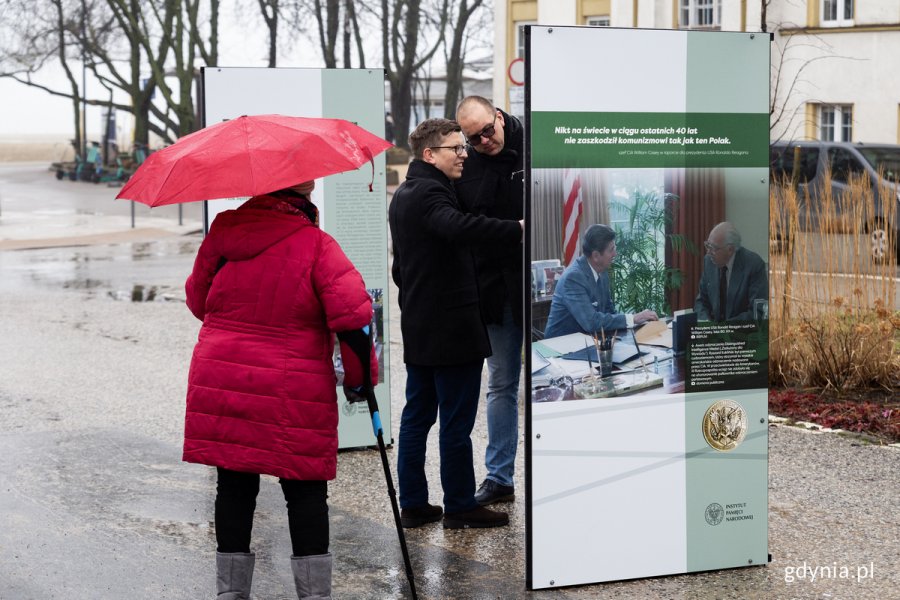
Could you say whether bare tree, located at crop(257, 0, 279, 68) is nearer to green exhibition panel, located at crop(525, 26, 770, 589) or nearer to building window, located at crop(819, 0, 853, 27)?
building window, located at crop(819, 0, 853, 27)

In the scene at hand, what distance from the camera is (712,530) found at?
16.7 feet

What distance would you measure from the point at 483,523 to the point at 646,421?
1.15m

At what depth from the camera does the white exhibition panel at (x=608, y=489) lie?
15.9 feet

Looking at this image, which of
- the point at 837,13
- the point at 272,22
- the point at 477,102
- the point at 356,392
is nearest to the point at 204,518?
the point at 356,392

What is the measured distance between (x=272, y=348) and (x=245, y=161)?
2.06ft

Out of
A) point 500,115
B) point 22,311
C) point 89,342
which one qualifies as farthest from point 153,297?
point 500,115

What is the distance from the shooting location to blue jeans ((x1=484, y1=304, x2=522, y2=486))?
6016 mm

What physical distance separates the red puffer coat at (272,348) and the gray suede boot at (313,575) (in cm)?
29

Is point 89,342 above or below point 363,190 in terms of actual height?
below

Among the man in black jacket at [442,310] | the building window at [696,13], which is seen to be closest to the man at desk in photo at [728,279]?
the man in black jacket at [442,310]

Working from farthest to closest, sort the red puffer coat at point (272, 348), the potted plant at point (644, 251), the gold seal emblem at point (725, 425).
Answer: the gold seal emblem at point (725, 425)
the potted plant at point (644, 251)
the red puffer coat at point (272, 348)

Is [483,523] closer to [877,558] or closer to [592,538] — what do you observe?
[592,538]

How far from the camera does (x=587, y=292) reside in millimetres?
4766

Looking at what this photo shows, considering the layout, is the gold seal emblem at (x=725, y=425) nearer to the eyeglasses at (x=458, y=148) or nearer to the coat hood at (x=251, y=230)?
the eyeglasses at (x=458, y=148)
